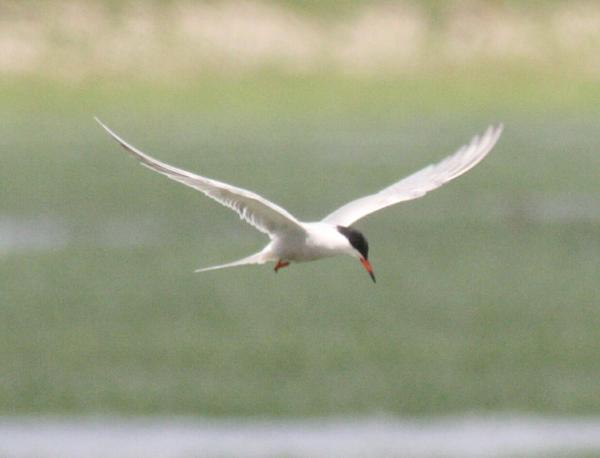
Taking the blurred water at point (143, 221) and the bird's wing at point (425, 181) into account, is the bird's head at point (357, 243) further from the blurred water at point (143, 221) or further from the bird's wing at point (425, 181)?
the blurred water at point (143, 221)

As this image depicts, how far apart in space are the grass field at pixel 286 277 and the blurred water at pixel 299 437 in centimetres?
41

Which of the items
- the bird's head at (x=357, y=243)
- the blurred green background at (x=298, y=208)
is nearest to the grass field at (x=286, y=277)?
the blurred green background at (x=298, y=208)

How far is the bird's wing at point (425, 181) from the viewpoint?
38.5ft

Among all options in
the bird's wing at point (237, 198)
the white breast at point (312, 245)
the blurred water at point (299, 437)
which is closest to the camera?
the bird's wing at point (237, 198)

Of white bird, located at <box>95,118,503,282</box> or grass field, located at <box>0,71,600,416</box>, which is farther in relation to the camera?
grass field, located at <box>0,71,600,416</box>

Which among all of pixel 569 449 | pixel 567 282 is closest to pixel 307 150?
pixel 567 282

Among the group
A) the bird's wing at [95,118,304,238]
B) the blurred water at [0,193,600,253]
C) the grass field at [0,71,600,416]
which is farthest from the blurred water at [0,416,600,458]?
the blurred water at [0,193,600,253]

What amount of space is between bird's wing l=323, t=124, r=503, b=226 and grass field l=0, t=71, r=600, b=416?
793cm

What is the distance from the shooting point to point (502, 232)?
31234mm

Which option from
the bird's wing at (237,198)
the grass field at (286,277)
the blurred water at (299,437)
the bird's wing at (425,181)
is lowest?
the bird's wing at (237,198)

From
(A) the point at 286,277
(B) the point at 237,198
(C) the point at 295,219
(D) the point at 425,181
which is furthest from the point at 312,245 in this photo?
(A) the point at 286,277

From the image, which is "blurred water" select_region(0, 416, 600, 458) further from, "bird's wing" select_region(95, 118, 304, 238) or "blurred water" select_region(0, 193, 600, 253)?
"blurred water" select_region(0, 193, 600, 253)

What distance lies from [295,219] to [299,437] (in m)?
8.90

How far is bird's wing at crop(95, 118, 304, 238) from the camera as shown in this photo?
32.0 ft
